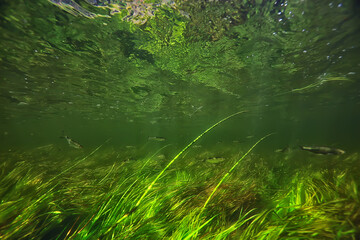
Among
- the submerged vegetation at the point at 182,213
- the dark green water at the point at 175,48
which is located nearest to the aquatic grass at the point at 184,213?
the submerged vegetation at the point at 182,213

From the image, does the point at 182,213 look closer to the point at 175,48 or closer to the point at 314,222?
the point at 314,222

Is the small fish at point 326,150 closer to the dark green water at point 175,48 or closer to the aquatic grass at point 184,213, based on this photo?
the aquatic grass at point 184,213

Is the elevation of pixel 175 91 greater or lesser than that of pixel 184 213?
greater

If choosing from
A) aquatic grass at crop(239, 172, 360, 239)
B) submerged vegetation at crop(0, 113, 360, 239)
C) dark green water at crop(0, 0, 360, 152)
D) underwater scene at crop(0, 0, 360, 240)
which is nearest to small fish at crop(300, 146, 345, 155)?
underwater scene at crop(0, 0, 360, 240)

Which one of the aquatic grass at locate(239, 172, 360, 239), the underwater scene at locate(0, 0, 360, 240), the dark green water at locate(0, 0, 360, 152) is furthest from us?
the dark green water at locate(0, 0, 360, 152)

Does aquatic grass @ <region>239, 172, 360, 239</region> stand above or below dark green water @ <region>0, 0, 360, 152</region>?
below

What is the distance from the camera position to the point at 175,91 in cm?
1805

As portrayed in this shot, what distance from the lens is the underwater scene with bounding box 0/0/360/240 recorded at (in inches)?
109

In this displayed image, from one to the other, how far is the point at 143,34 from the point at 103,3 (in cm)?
232

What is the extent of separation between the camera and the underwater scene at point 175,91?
9.09 ft

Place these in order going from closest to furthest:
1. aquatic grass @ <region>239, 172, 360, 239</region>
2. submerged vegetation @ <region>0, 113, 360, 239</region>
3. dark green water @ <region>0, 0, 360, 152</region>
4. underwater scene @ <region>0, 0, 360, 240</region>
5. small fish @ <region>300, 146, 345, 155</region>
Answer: aquatic grass @ <region>239, 172, 360, 239</region> → submerged vegetation @ <region>0, 113, 360, 239</region> → underwater scene @ <region>0, 0, 360, 240</region> → small fish @ <region>300, 146, 345, 155</region> → dark green water @ <region>0, 0, 360, 152</region>

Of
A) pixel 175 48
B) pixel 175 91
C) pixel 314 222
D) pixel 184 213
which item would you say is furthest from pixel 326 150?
pixel 175 91

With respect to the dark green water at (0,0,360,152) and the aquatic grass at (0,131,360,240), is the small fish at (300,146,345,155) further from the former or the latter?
the dark green water at (0,0,360,152)

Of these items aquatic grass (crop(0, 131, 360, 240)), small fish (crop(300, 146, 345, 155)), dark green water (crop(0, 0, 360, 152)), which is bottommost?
aquatic grass (crop(0, 131, 360, 240))
